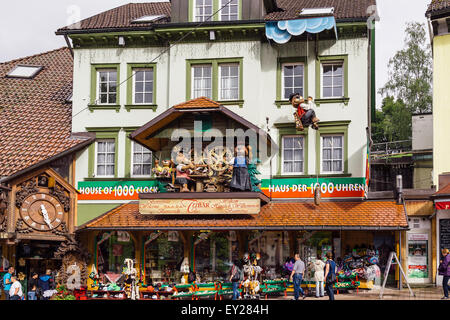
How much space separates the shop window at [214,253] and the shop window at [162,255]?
0.78 meters

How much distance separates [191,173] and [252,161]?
2.41m

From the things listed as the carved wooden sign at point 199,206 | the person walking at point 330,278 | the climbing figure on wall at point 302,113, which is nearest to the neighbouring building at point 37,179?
the carved wooden sign at point 199,206

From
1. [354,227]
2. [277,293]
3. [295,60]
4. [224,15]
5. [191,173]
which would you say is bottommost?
[277,293]

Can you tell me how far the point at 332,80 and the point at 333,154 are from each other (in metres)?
3.00

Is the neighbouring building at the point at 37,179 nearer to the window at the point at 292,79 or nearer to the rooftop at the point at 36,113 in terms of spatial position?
the rooftop at the point at 36,113

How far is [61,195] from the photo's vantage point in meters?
30.5

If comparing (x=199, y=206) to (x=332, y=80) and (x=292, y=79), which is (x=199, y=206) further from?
(x=332, y=80)

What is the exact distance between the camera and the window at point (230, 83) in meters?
30.9

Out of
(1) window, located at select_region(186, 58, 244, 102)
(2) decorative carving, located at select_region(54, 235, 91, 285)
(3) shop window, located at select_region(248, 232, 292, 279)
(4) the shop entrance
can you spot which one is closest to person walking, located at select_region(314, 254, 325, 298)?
(3) shop window, located at select_region(248, 232, 292, 279)

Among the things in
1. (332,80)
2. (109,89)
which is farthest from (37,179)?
(332,80)

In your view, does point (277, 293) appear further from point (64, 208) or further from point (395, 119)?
point (395, 119)

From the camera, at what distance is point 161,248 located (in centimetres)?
3083
